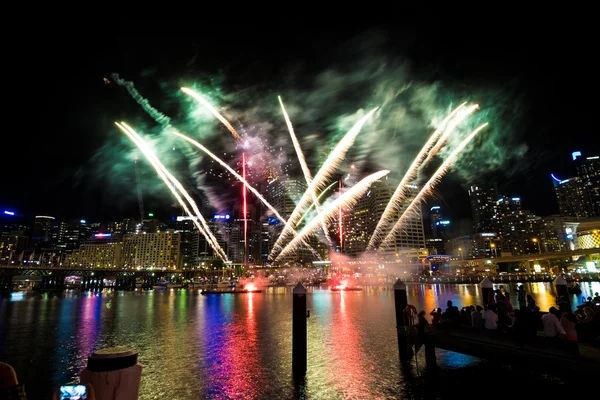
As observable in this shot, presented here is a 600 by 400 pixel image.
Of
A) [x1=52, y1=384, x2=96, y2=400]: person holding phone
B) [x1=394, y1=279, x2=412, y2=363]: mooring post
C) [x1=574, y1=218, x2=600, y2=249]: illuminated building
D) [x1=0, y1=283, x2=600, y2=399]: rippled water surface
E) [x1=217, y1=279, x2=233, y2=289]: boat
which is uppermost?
[x1=574, y1=218, x2=600, y2=249]: illuminated building

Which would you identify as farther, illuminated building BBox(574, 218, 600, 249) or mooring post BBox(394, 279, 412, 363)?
illuminated building BBox(574, 218, 600, 249)

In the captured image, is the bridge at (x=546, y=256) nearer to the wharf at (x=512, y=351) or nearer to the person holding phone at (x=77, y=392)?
the wharf at (x=512, y=351)

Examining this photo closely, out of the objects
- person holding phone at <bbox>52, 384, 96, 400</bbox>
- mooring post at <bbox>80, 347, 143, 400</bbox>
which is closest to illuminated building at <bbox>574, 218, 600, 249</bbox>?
mooring post at <bbox>80, 347, 143, 400</bbox>

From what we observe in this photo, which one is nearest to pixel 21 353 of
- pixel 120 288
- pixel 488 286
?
pixel 488 286

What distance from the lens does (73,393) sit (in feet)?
13.3

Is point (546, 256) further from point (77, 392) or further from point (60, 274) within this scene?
point (60, 274)

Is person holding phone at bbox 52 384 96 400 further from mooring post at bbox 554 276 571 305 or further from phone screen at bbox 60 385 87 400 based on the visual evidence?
mooring post at bbox 554 276 571 305

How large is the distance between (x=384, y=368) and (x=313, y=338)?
929 cm

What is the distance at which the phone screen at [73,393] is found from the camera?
13.1ft

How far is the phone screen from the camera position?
3.99 metres

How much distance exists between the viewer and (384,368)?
1786 cm

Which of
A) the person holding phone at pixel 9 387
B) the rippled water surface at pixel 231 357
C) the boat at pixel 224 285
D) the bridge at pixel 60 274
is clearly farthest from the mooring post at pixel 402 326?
the bridge at pixel 60 274

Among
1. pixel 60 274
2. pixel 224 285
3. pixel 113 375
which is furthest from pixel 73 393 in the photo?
pixel 60 274

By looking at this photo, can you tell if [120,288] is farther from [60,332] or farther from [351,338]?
[351,338]
